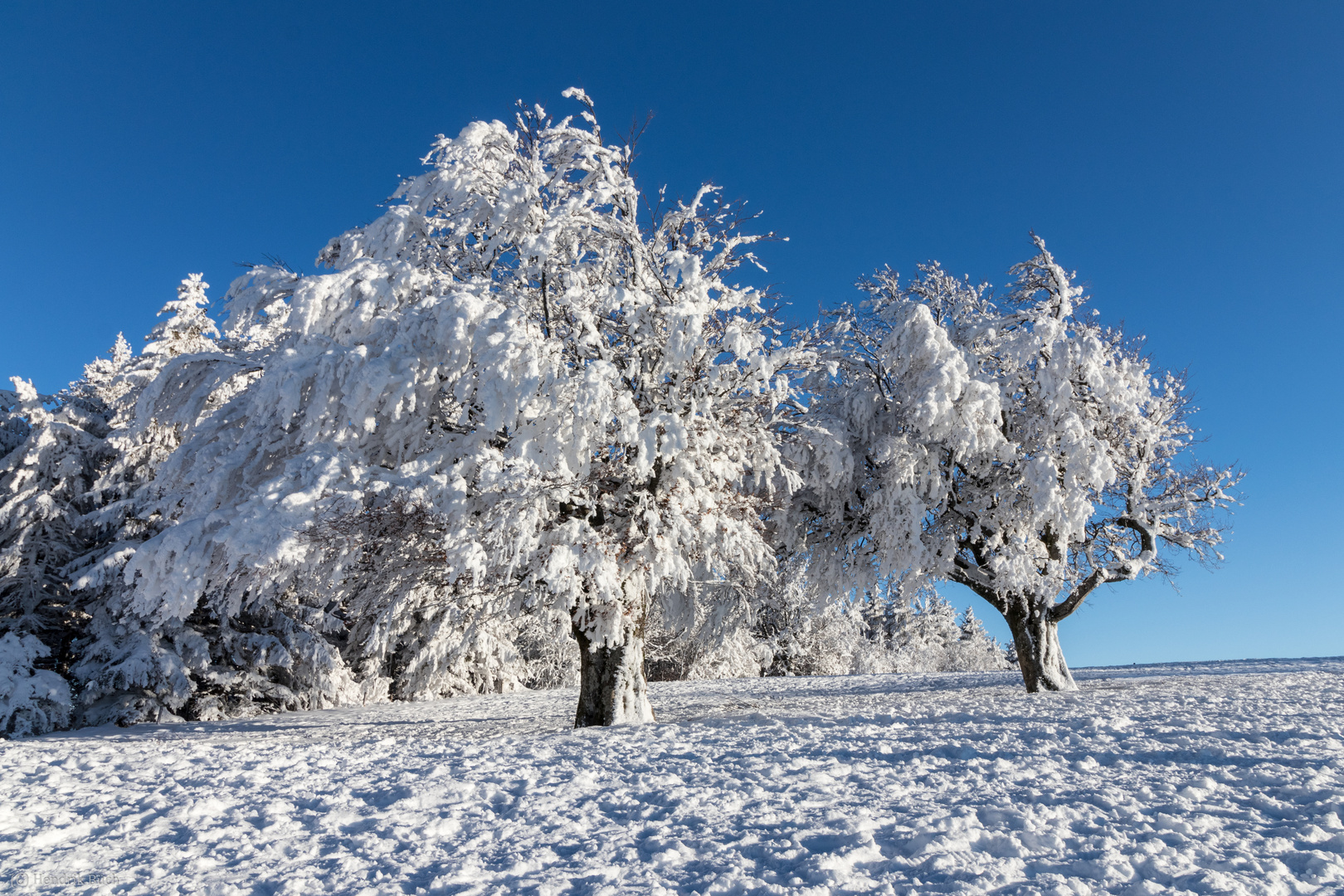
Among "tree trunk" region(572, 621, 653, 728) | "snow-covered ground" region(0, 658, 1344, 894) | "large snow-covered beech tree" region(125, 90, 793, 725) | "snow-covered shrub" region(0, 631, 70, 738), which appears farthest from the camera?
"snow-covered shrub" region(0, 631, 70, 738)

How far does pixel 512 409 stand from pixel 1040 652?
34.3 ft

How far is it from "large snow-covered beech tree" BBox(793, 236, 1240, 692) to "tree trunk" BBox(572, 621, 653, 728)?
419 cm

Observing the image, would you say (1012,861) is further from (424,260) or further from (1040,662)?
(1040,662)

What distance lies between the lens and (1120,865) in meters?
3.49

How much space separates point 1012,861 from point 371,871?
3.24 meters

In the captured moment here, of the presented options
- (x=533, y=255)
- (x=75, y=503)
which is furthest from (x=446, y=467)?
(x=75, y=503)

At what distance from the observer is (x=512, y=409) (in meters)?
7.95

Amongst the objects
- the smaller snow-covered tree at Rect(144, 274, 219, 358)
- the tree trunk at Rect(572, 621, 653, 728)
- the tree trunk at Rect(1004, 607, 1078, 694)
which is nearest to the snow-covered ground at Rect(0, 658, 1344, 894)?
the tree trunk at Rect(572, 621, 653, 728)

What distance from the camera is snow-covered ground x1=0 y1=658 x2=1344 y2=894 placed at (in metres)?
3.59

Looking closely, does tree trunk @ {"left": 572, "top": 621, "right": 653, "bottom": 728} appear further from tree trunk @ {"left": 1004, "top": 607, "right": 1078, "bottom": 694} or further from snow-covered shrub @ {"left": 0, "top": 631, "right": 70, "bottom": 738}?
snow-covered shrub @ {"left": 0, "top": 631, "right": 70, "bottom": 738}

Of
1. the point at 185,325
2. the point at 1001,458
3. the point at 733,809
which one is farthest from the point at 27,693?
the point at 1001,458

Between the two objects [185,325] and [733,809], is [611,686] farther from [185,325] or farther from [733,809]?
[185,325]

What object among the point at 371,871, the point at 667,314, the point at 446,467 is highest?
the point at 667,314

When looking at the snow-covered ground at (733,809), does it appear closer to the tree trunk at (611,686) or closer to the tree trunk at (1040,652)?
the tree trunk at (611,686)
